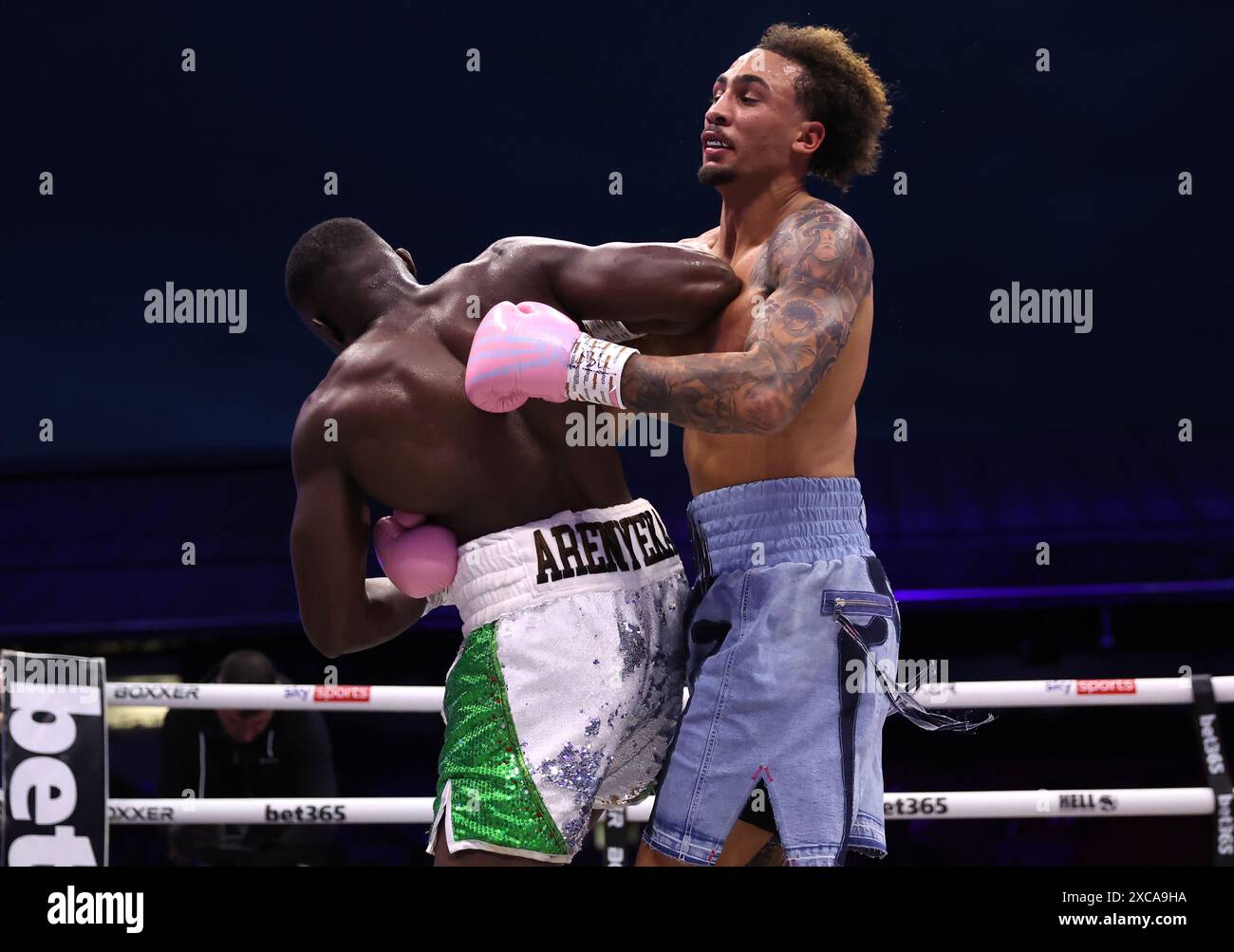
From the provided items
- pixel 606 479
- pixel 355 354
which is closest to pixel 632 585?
pixel 606 479

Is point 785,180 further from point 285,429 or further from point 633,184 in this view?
point 285,429

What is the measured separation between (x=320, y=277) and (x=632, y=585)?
0.76 meters

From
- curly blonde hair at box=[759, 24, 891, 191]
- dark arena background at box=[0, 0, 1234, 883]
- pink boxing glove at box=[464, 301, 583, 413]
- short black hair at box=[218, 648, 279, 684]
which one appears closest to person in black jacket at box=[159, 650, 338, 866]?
short black hair at box=[218, 648, 279, 684]

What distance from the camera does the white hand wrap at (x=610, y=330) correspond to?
2.28 metres

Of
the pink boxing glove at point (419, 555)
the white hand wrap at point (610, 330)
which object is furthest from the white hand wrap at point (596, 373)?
the pink boxing glove at point (419, 555)

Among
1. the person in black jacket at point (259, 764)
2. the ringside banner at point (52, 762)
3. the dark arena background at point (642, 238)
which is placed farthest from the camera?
the dark arena background at point (642, 238)

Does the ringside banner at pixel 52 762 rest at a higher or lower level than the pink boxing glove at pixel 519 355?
lower

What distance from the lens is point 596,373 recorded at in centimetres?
199

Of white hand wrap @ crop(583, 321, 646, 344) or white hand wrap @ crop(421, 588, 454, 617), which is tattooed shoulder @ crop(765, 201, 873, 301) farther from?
white hand wrap @ crop(421, 588, 454, 617)

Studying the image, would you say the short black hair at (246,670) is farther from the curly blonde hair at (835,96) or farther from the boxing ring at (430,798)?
the curly blonde hair at (835,96)

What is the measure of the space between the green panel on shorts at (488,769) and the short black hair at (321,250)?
684 mm

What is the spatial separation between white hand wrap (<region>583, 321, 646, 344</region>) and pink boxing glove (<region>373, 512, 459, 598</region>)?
438 millimetres

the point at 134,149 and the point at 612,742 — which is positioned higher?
the point at 134,149

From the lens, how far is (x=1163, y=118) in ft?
27.2
